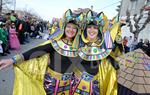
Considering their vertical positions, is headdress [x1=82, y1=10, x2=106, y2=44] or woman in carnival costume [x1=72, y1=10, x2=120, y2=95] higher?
headdress [x1=82, y1=10, x2=106, y2=44]

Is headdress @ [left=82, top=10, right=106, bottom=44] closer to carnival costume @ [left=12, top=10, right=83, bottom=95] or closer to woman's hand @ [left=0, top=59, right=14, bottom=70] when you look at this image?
carnival costume @ [left=12, top=10, right=83, bottom=95]

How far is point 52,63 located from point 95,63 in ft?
1.65

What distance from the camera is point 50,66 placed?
358 centimetres

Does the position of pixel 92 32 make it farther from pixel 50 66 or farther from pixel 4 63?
pixel 4 63

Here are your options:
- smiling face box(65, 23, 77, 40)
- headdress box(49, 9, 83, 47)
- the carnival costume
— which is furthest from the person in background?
smiling face box(65, 23, 77, 40)

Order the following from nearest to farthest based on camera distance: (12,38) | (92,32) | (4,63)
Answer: (4,63) → (92,32) → (12,38)

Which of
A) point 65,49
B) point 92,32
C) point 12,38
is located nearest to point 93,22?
point 92,32

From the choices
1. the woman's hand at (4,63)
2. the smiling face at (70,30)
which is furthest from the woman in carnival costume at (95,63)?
the woman's hand at (4,63)

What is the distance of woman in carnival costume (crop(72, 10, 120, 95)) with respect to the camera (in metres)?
3.51

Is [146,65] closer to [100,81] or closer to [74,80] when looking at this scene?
[100,81]

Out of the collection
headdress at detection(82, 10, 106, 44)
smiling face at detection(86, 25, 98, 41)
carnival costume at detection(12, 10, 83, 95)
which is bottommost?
carnival costume at detection(12, 10, 83, 95)

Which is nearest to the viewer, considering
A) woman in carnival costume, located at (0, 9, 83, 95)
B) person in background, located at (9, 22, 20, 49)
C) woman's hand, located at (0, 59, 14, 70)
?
woman's hand, located at (0, 59, 14, 70)

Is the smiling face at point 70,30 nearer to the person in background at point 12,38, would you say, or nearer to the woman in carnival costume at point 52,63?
the woman in carnival costume at point 52,63

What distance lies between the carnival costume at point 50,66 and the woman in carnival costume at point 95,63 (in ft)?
0.31
